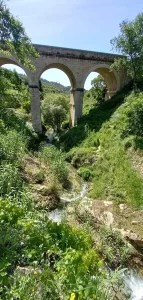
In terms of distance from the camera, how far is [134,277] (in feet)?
15.8

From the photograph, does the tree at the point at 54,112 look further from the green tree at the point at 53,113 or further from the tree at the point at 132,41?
the tree at the point at 132,41

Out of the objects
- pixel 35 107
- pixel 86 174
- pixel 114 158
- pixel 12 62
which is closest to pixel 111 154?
pixel 114 158

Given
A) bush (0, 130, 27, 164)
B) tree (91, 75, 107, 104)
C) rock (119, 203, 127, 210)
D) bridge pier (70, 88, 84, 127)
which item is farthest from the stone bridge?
rock (119, 203, 127, 210)

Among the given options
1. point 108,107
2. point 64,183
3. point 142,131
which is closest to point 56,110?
point 108,107

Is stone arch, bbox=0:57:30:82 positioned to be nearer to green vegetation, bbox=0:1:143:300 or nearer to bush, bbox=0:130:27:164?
green vegetation, bbox=0:1:143:300

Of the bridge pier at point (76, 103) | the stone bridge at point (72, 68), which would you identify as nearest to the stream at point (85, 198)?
the stone bridge at point (72, 68)

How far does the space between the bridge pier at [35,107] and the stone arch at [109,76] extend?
4239 mm

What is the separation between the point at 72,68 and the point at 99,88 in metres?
6.68

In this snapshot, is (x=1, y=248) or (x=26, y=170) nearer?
(x=1, y=248)

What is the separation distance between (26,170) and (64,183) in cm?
170

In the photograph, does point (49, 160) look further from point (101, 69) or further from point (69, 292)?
point (101, 69)

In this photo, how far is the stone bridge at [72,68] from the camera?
1645cm

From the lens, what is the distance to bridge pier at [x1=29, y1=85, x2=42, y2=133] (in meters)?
16.6

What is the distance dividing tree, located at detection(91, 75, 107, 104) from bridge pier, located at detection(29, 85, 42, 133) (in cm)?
871
